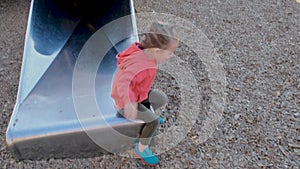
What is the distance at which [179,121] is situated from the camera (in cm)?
172

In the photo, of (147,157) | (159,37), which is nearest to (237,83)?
(147,157)

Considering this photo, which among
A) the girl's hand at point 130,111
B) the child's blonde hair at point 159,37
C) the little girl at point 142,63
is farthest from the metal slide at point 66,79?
the child's blonde hair at point 159,37

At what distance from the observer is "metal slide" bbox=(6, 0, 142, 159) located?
4.75ft

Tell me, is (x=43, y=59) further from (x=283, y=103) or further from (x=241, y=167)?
(x=283, y=103)

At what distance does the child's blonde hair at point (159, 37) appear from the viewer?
1.22 metres

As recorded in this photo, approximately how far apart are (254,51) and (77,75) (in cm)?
111

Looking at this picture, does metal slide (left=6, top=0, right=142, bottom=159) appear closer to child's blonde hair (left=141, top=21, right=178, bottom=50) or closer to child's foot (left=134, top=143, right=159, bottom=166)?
child's foot (left=134, top=143, right=159, bottom=166)

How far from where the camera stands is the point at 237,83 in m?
1.97

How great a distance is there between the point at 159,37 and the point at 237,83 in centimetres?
88

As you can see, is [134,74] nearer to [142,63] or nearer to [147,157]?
[142,63]

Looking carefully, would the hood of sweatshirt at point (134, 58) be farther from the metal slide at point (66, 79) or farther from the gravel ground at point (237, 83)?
the gravel ground at point (237, 83)

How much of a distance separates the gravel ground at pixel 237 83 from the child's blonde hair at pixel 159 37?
1.75 ft

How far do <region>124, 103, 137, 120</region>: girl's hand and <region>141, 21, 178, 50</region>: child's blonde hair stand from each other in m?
0.22

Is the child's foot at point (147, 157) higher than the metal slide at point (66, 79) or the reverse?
the reverse
